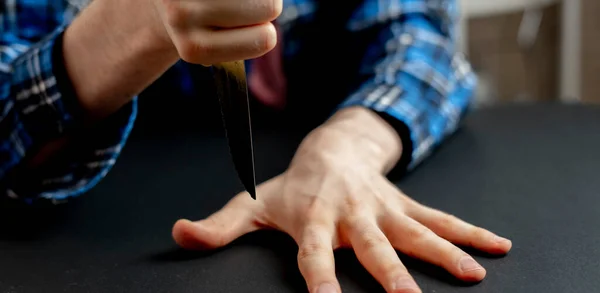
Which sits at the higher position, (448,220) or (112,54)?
(112,54)

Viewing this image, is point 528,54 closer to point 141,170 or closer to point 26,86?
point 141,170

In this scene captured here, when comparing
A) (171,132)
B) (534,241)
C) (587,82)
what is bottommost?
(587,82)

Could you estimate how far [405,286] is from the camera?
336 millimetres

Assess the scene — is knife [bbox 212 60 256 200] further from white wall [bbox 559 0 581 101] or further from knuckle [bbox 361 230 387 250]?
white wall [bbox 559 0 581 101]

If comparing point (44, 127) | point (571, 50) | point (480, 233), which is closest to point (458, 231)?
point (480, 233)

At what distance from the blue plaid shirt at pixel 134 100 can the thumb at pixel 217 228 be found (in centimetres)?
16

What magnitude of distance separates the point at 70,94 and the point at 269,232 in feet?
0.69

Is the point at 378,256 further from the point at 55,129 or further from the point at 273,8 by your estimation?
the point at 55,129

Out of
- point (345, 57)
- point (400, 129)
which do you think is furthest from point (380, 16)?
point (400, 129)

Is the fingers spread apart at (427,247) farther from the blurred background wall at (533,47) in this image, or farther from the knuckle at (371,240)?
the blurred background wall at (533,47)

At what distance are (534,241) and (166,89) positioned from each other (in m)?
0.60

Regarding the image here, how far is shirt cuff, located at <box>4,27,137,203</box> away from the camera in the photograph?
1.67 feet

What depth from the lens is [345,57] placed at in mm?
838

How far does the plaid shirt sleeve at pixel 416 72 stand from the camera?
619 millimetres
